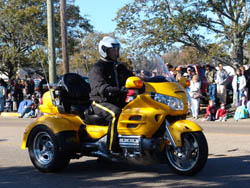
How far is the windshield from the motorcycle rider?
1.10 ft

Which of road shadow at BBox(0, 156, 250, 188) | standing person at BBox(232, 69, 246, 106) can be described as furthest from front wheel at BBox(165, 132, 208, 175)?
standing person at BBox(232, 69, 246, 106)

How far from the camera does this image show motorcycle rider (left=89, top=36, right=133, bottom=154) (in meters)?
6.73

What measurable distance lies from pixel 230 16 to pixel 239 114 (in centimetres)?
434

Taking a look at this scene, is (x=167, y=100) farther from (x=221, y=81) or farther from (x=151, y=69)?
(x=221, y=81)

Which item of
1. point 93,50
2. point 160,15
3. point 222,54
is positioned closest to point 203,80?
point 222,54

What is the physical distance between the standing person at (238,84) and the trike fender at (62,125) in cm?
1189

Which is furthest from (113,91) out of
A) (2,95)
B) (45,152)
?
(2,95)

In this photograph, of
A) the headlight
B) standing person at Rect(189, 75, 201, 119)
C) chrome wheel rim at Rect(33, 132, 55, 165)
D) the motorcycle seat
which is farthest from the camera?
standing person at Rect(189, 75, 201, 119)

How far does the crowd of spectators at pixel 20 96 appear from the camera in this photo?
67.9 feet

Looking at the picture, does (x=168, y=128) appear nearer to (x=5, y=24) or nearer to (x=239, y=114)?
(x=239, y=114)

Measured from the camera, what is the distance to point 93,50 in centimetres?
5403

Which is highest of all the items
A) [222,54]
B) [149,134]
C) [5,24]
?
[5,24]

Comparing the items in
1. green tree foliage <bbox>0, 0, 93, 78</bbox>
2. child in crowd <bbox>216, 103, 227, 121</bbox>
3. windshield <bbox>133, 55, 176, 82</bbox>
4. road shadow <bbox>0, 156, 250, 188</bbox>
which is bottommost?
road shadow <bbox>0, 156, 250, 188</bbox>

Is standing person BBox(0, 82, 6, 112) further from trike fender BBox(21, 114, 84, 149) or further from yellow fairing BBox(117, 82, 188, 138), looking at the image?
yellow fairing BBox(117, 82, 188, 138)
